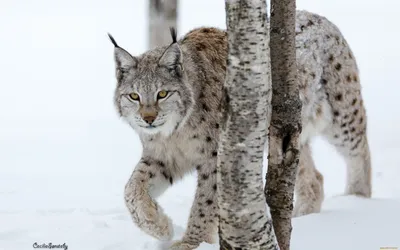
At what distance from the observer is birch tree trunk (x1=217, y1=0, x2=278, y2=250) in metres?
3.59

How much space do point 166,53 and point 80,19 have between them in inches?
517

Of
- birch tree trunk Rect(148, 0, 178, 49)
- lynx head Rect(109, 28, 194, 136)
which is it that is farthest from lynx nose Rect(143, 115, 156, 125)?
birch tree trunk Rect(148, 0, 178, 49)

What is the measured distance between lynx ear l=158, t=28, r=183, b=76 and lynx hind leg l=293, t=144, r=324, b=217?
5.63 ft

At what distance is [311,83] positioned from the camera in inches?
248

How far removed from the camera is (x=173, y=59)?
Answer: 215 inches

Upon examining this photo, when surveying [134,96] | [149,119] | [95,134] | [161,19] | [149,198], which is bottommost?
[95,134]

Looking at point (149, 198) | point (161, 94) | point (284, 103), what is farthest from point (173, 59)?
point (284, 103)

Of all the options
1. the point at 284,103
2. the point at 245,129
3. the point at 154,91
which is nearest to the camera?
the point at 245,129

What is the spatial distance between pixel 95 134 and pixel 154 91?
5.33m

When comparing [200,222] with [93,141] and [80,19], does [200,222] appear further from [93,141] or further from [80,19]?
[80,19]

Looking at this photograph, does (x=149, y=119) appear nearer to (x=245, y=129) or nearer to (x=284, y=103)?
(x=284, y=103)

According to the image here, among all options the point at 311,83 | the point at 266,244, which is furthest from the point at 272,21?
the point at 311,83

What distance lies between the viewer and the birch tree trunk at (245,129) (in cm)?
359

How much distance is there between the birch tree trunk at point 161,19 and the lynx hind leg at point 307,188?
118 inches
